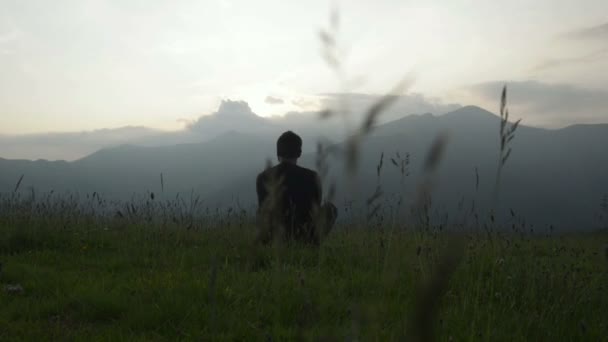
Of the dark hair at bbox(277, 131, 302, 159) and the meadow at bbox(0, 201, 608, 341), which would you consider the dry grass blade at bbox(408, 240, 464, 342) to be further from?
the dark hair at bbox(277, 131, 302, 159)

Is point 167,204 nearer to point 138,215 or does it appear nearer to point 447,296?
point 138,215

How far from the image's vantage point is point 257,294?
4.06 meters

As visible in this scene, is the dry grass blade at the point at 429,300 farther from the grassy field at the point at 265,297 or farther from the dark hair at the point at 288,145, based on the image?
the dark hair at the point at 288,145

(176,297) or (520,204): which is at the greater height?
(176,297)

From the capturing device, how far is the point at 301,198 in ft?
23.2

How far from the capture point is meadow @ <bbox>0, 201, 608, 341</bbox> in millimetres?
3225

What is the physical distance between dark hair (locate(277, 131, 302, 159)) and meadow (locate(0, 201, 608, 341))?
4.83 feet

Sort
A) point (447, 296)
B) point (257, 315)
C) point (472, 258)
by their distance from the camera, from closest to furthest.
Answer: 1. point (257, 315)
2. point (447, 296)
3. point (472, 258)

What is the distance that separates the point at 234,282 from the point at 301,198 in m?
2.84

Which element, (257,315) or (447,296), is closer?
(257,315)

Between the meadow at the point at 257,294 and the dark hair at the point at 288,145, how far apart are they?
147cm

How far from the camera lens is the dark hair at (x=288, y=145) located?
7.06 m

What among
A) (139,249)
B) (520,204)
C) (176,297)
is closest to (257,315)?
(176,297)

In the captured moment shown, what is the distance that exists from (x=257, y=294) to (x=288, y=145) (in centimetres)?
330
